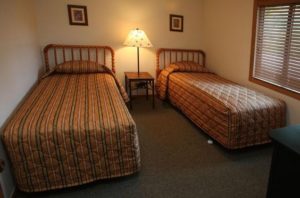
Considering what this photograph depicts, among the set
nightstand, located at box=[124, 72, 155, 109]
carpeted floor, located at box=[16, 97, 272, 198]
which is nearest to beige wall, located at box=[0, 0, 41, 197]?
carpeted floor, located at box=[16, 97, 272, 198]

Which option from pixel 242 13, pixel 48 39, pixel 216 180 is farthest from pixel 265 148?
pixel 48 39

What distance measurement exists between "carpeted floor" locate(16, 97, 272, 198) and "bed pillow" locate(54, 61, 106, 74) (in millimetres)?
1236

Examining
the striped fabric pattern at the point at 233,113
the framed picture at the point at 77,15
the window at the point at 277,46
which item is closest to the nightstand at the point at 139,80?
the striped fabric pattern at the point at 233,113

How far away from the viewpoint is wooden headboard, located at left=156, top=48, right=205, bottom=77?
409 cm

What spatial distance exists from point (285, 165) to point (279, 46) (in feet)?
6.61

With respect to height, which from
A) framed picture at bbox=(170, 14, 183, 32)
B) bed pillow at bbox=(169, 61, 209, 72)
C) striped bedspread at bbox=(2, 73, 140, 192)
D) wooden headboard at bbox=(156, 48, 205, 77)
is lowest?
striped bedspread at bbox=(2, 73, 140, 192)

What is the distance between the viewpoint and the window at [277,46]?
242 centimetres

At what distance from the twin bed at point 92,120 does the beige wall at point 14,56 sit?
3.8 inches

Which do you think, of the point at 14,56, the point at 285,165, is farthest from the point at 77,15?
the point at 285,165

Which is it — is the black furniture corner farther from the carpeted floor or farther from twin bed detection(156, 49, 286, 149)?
twin bed detection(156, 49, 286, 149)

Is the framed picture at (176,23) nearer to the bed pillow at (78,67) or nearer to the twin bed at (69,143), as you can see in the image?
the bed pillow at (78,67)

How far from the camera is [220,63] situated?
3779 mm

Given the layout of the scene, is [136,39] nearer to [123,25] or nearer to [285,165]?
[123,25]

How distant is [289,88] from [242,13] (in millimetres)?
1238
